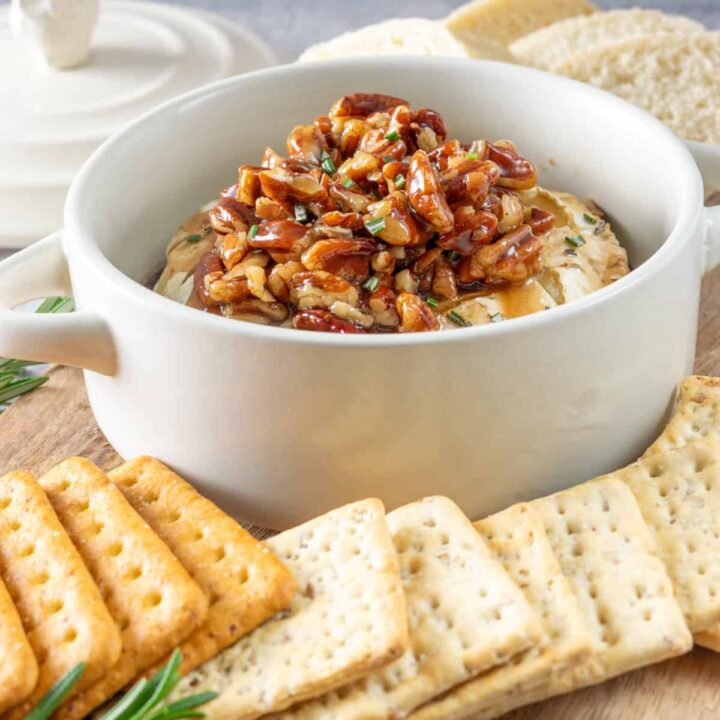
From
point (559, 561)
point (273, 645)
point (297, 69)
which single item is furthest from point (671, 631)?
point (297, 69)

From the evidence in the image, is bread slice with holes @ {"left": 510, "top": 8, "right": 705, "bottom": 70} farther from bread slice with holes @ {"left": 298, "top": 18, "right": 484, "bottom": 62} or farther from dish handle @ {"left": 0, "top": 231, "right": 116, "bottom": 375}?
dish handle @ {"left": 0, "top": 231, "right": 116, "bottom": 375}

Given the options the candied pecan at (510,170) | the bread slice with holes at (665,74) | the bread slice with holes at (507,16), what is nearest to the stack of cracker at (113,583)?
the candied pecan at (510,170)

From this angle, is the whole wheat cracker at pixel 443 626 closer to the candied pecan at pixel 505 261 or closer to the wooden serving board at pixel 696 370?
the wooden serving board at pixel 696 370

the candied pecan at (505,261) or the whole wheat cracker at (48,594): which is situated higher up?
the candied pecan at (505,261)

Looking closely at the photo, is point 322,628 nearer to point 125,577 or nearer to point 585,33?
point 125,577

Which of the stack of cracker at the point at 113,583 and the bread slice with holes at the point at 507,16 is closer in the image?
the stack of cracker at the point at 113,583

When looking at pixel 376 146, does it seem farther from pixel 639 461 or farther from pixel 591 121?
pixel 639 461
